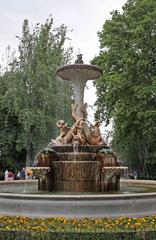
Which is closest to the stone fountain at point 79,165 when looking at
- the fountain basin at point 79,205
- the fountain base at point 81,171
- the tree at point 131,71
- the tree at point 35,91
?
the fountain base at point 81,171

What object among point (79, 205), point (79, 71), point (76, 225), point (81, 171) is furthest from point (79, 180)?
point (76, 225)

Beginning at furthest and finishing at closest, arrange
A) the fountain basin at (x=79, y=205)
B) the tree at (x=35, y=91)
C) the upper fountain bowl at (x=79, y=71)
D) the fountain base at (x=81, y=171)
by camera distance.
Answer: the tree at (x=35, y=91)
the upper fountain bowl at (x=79, y=71)
the fountain base at (x=81, y=171)
the fountain basin at (x=79, y=205)

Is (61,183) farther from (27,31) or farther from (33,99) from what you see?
(27,31)

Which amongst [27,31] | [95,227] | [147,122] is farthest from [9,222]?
[27,31]

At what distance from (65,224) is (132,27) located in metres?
25.4

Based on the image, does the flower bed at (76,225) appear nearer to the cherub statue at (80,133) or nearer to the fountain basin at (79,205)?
the fountain basin at (79,205)

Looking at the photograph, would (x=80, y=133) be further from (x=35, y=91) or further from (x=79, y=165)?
(x=35, y=91)

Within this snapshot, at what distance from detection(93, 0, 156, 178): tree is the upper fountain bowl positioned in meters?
12.1

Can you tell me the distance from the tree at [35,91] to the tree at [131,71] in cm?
394

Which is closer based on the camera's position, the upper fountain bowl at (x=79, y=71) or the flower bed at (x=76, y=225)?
the flower bed at (x=76, y=225)

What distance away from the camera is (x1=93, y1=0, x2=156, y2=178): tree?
31266 mm

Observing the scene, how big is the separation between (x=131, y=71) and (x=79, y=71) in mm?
14691

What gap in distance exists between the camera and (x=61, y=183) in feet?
52.6

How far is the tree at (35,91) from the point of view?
35812mm
